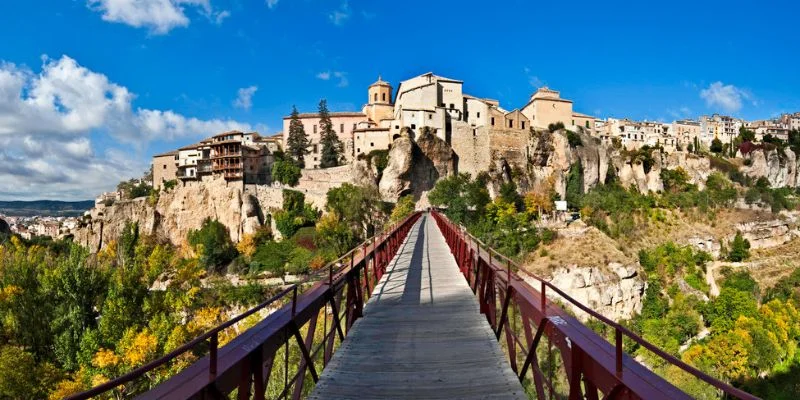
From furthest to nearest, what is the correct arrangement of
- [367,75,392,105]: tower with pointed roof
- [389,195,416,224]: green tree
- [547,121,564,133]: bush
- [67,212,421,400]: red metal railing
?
[367,75,392,105]: tower with pointed roof → [547,121,564,133]: bush → [389,195,416,224]: green tree → [67,212,421,400]: red metal railing

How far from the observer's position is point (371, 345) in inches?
196

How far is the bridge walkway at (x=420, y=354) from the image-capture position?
378 cm

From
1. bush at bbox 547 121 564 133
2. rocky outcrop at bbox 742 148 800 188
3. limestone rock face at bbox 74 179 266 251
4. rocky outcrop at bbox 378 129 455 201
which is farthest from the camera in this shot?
rocky outcrop at bbox 742 148 800 188

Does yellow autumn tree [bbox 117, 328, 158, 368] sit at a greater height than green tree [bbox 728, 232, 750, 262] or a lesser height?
lesser

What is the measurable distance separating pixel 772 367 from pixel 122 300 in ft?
134

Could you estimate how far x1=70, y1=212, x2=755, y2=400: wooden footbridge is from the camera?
233cm

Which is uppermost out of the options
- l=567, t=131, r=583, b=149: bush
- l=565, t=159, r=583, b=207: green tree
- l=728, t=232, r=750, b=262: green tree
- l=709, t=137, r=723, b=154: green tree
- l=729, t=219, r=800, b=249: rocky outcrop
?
l=709, t=137, r=723, b=154: green tree

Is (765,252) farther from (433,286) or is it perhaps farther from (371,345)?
(371,345)

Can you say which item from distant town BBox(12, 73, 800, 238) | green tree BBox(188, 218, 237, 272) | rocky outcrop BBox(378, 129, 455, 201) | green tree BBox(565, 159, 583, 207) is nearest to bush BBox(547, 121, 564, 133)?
distant town BBox(12, 73, 800, 238)

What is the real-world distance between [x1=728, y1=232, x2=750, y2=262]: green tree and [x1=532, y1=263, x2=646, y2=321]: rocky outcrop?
52.9 ft

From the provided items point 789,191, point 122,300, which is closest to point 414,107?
point 122,300

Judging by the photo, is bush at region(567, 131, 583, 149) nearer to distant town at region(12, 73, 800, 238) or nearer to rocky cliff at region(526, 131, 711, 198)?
rocky cliff at region(526, 131, 711, 198)

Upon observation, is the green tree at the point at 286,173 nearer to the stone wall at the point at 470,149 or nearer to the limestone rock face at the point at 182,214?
the limestone rock face at the point at 182,214

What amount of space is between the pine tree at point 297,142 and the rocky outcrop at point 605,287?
35.0m
